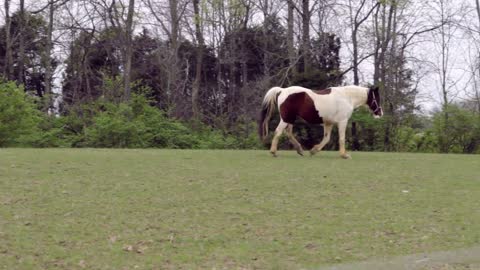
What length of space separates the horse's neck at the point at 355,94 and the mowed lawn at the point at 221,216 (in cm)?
386

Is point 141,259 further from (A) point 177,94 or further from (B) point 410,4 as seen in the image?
(A) point 177,94

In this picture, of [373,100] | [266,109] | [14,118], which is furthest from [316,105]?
[14,118]

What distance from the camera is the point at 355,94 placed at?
1468 cm

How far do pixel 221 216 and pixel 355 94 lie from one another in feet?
28.5

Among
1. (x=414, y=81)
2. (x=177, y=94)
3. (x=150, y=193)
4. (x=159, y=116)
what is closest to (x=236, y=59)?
(x=177, y=94)

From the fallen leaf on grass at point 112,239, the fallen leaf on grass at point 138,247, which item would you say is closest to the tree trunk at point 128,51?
the fallen leaf on grass at point 112,239

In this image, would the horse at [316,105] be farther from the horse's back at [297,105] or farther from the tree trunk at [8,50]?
the tree trunk at [8,50]

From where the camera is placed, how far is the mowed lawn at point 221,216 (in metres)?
5.33

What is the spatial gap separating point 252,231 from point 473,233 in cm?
253

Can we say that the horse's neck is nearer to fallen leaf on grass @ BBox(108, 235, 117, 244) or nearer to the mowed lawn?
the mowed lawn

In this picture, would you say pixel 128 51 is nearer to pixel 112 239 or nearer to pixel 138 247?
pixel 112 239

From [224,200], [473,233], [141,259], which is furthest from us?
[224,200]

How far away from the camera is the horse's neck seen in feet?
47.9

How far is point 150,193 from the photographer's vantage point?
808 cm
